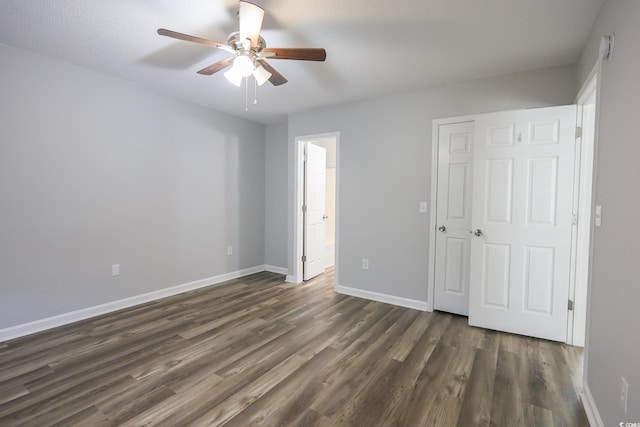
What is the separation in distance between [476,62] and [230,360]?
3261 mm

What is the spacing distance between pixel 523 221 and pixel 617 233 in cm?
133

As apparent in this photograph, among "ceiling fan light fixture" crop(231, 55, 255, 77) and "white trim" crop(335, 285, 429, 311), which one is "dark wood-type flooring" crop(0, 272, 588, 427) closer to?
"white trim" crop(335, 285, 429, 311)

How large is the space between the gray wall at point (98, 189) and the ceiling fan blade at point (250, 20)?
214 cm

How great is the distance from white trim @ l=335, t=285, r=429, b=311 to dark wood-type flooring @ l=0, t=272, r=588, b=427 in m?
0.19

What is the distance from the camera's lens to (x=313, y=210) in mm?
4512

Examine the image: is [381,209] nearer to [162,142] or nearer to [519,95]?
[519,95]

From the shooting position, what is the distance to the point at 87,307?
2.96 meters

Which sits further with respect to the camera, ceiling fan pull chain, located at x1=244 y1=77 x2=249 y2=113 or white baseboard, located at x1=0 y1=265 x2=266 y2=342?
ceiling fan pull chain, located at x1=244 y1=77 x2=249 y2=113

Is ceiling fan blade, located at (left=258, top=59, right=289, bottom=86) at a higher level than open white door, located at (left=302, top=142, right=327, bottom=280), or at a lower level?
higher

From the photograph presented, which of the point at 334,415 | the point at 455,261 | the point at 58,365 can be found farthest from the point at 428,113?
the point at 58,365

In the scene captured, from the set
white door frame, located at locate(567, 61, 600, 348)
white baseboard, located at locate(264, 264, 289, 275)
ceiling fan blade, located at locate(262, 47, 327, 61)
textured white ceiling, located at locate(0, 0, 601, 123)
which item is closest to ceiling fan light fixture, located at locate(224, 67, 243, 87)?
ceiling fan blade, located at locate(262, 47, 327, 61)

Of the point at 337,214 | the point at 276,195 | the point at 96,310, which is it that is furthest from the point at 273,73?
the point at 96,310

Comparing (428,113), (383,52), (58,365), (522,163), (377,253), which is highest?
(383,52)

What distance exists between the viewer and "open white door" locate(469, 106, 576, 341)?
2.53 metres
